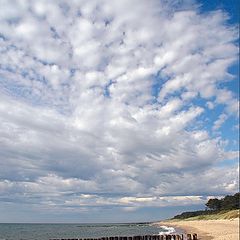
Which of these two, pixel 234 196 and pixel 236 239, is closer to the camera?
pixel 236 239

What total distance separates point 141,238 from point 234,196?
331ft

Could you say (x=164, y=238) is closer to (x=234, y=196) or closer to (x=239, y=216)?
(x=239, y=216)

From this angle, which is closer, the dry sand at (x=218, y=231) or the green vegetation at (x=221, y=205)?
the dry sand at (x=218, y=231)

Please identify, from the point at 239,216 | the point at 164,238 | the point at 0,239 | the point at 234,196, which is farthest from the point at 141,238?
the point at 234,196

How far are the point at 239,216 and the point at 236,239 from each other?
57.2 m

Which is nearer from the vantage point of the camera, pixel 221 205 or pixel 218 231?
pixel 218 231

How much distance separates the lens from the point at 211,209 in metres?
160

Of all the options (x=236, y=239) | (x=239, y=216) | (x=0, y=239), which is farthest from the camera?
(x=239, y=216)

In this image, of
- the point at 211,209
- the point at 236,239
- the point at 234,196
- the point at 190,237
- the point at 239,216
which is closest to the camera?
the point at 236,239

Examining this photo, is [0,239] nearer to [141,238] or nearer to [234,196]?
[141,238]

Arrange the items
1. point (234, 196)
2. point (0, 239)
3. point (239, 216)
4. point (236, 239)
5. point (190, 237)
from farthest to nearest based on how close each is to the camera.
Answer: point (234, 196), point (239, 216), point (0, 239), point (190, 237), point (236, 239)

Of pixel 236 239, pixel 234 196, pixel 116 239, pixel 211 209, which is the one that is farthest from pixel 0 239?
pixel 211 209

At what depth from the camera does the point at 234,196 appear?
140125mm

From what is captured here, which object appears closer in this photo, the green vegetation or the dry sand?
the dry sand
